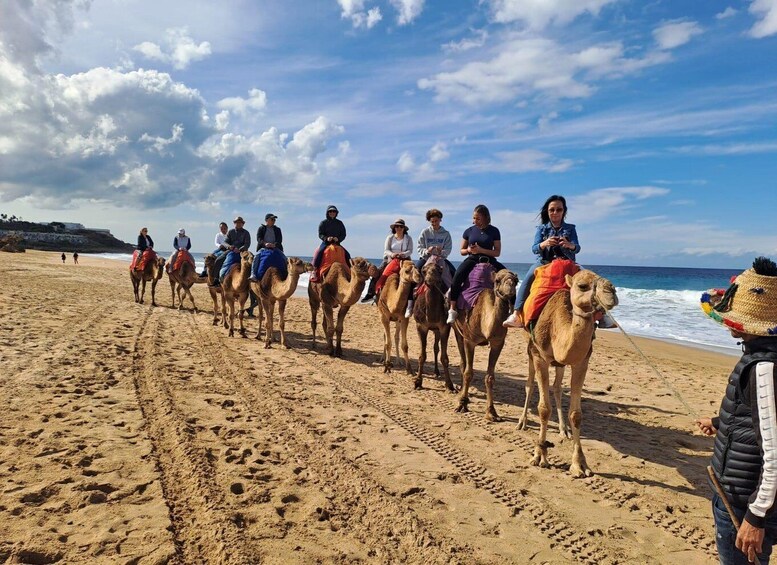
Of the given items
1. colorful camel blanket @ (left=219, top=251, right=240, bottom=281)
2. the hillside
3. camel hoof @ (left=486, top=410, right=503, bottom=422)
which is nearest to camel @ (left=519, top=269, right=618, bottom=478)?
camel hoof @ (left=486, top=410, right=503, bottom=422)

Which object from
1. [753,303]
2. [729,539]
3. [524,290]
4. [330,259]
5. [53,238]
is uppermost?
[53,238]

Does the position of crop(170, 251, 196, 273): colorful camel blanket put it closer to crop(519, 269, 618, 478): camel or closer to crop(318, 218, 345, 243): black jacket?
crop(318, 218, 345, 243): black jacket

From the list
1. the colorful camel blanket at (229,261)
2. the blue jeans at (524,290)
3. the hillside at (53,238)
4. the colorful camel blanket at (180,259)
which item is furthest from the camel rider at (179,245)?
the hillside at (53,238)

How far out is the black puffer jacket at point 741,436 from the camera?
223cm

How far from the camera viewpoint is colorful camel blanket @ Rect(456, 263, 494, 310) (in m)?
7.34

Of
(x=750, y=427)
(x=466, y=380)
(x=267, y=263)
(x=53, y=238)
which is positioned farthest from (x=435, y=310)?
(x=53, y=238)

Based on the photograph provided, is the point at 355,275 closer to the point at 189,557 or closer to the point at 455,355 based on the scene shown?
the point at 455,355

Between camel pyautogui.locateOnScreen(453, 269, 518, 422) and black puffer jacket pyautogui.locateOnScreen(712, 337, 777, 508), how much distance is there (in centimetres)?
411

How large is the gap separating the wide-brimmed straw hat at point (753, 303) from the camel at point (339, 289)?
8.02 metres

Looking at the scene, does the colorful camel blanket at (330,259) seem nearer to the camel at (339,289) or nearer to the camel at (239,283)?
the camel at (339,289)

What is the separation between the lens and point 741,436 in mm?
2285

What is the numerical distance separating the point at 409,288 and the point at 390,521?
5.50 metres

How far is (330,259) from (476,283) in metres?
4.94

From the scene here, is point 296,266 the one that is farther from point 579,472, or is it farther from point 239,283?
point 579,472
